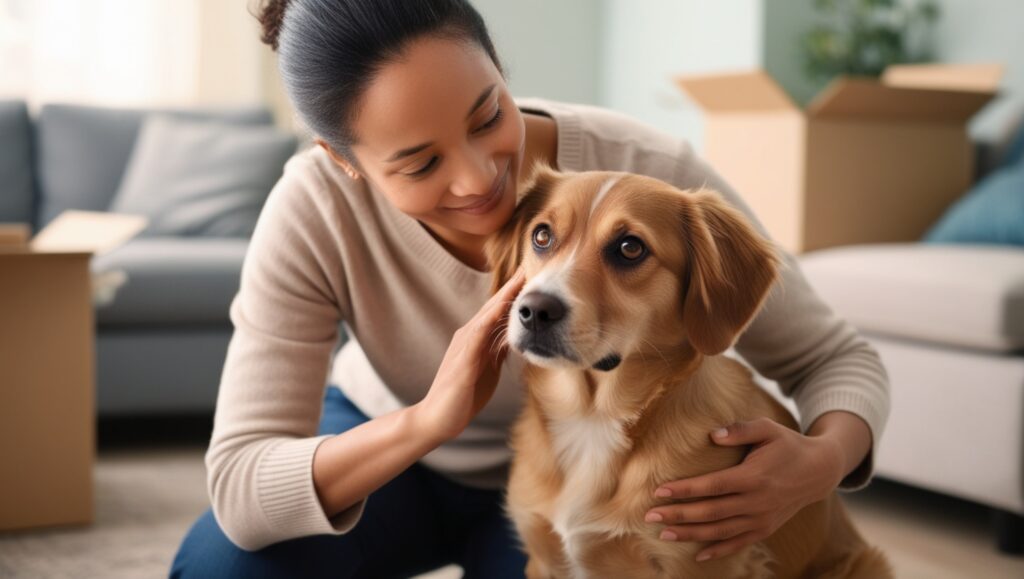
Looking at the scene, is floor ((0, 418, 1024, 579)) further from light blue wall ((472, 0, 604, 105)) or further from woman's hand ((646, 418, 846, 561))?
light blue wall ((472, 0, 604, 105))

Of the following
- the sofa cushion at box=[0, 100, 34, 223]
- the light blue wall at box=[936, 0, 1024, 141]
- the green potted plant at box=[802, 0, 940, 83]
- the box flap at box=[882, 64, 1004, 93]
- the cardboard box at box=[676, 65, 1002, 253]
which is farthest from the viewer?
the green potted plant at box=[802, 0, 940, 83]

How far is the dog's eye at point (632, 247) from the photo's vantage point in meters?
1.25

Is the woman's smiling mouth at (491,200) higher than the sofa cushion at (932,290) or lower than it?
higher

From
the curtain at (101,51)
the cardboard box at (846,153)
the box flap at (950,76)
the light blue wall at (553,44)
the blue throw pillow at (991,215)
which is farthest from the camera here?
the light blue wall at (553,44)

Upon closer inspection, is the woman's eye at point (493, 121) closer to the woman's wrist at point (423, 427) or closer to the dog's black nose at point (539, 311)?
the dog's black nose at point (539, 311)

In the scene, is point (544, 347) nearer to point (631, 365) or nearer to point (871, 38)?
point (631, 365)

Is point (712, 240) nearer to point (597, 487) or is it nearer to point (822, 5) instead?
point (597, 487)

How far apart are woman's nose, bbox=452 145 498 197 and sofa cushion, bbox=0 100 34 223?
3.14 meters

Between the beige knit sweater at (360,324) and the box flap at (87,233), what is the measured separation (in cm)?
99

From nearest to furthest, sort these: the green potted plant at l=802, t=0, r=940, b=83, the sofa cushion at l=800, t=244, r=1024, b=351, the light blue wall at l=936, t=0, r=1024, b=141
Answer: the sofa cushion at l=800, t=244, r=1024, b=351
the light blue wall at l=936, t=0, r=1024, b=141
the green potted plant at l=802, t=0, r=940, b=83

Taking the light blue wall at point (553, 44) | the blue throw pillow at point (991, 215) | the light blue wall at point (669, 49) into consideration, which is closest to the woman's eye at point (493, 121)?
the blue throw pillow at point (991, 215)

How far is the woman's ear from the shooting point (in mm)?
1396

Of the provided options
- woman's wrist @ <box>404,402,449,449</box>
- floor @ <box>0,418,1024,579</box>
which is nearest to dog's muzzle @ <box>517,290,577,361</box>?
woman's wrist @ <box>404,402,449,449</box>

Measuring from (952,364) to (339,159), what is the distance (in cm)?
161
